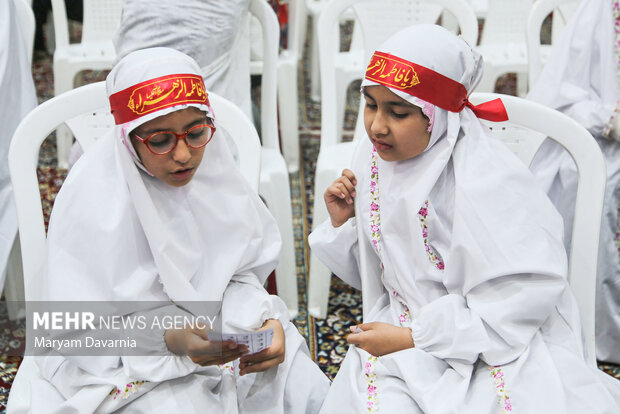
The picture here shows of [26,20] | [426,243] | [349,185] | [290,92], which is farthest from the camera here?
[290,92]

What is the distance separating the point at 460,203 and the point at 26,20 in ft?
5.56

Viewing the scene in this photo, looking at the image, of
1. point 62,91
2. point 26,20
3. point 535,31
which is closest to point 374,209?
point 535,31

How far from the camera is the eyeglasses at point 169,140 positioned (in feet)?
4.78

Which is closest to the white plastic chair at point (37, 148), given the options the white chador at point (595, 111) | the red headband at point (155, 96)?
the red headband at point (155, 96)

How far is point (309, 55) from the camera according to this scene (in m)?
4.89

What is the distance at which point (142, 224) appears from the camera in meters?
1.50

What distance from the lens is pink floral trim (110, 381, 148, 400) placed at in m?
1.48

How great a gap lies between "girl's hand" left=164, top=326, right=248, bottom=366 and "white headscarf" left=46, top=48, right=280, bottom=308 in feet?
0.28

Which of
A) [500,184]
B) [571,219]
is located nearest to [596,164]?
[500,184]

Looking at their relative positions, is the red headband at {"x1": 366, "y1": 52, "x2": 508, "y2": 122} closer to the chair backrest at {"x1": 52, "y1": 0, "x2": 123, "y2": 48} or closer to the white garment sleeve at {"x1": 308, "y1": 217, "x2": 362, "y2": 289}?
the white garment sleeve at {"x1": 308, "y1": 217, "x2": 362, "y2": 289}

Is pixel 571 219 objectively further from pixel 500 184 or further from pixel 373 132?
pixel 373 132

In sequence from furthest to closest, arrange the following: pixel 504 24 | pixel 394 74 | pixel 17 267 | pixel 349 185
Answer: pixel 504 24 → pixel 17 267 → pixel 349 185 → pixel 394 74

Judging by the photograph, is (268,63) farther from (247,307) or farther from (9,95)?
(247,307)

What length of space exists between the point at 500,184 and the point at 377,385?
480 mm
